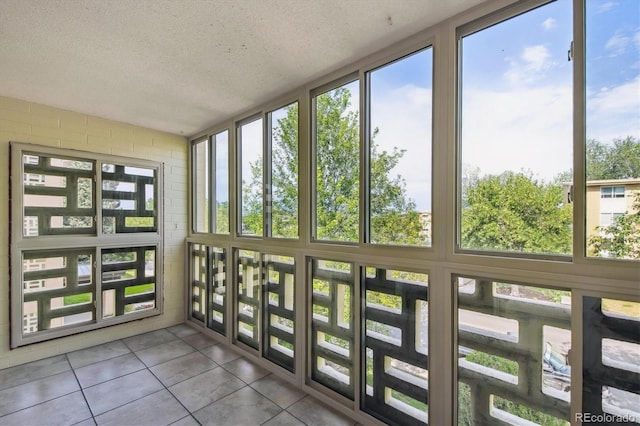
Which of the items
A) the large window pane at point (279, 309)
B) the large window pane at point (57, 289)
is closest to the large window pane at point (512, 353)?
the large window pane at point (279, 309)

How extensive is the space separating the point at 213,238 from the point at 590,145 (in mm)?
3661

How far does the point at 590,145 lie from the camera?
1.40 m

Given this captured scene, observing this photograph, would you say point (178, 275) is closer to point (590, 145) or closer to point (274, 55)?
point (274, 55)

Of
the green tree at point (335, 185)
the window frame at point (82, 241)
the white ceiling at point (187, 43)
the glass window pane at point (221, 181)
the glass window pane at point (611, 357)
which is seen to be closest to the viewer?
the glass window pane at point (611, 357)

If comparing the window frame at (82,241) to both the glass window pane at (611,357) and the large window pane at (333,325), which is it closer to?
the large window pane at (333,325)

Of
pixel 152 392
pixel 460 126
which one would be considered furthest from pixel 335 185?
pixel 152 392

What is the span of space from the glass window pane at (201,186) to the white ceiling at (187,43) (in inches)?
47.5

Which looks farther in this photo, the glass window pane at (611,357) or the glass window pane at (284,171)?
the glass window pane at (284,171)

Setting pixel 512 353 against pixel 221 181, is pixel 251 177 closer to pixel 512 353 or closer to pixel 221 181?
pixel 221 181

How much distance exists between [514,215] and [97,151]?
4.25 m

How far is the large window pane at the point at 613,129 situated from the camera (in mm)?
1313

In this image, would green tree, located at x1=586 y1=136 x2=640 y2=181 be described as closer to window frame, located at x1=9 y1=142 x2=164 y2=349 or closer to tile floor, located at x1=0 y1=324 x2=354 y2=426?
tile floor, located at x1=0 y1=324 x2=354 y2=426

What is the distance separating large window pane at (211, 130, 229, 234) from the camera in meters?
3.63

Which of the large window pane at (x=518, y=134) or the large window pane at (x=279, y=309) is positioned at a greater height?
the large window pane at (x=518, y=134)
